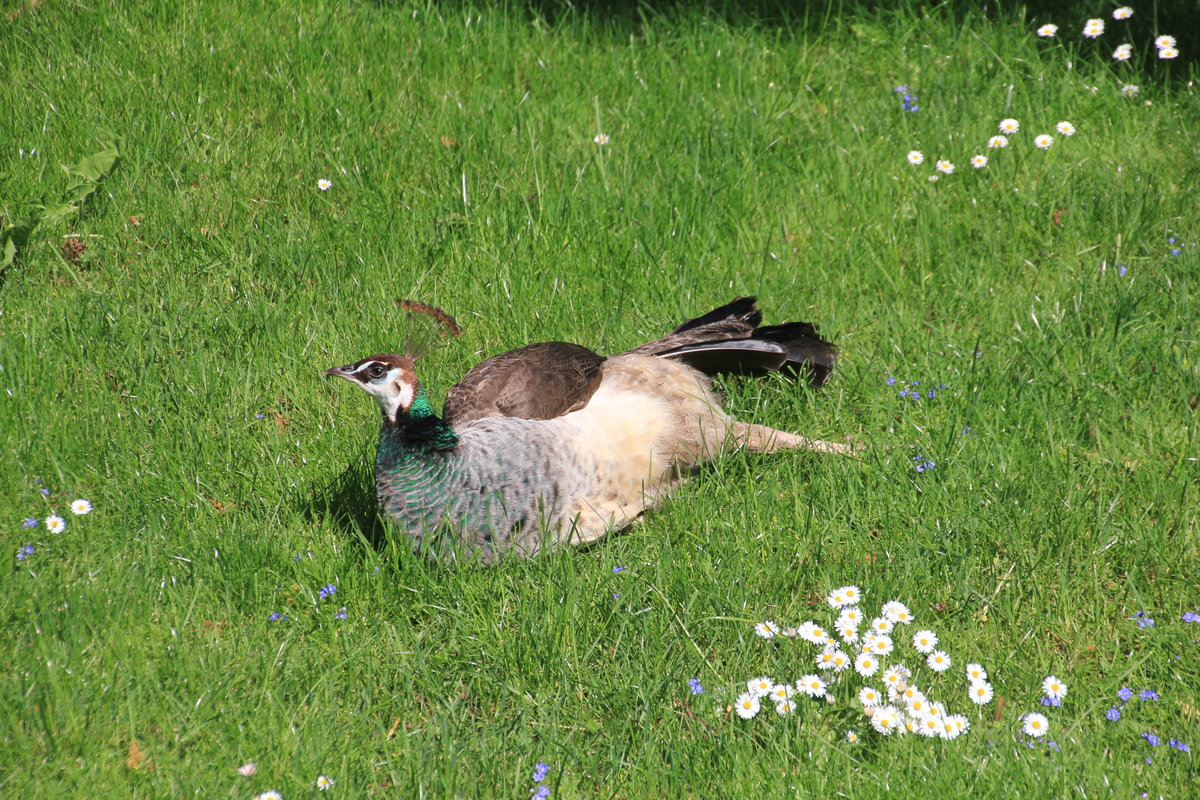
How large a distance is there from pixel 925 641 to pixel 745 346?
56.4 inches

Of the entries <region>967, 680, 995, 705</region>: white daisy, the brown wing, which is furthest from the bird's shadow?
<region>967, 680, 995, 705</region>: white daisy

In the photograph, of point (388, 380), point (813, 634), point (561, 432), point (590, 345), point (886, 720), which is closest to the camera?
point (886, 720)

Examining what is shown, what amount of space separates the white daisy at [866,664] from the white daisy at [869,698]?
55 mm

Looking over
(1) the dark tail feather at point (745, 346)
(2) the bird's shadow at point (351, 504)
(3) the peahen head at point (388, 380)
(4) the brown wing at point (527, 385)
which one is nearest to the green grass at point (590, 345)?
(2) the bird's shadow at point (351, 504)

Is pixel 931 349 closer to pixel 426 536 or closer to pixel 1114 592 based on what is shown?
pixel 1114 592

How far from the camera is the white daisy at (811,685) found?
295 cm

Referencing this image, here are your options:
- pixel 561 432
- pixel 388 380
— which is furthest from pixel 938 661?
pixel 388 380

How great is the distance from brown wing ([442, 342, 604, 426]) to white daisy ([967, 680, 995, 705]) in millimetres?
1685

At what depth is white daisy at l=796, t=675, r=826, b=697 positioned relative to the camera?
2.95m

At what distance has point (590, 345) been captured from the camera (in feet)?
15.1

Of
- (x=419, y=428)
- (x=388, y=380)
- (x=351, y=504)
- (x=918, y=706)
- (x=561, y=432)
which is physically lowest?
(x=351, y=504)

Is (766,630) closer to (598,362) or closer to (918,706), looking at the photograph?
(918,706)

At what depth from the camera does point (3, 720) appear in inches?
107

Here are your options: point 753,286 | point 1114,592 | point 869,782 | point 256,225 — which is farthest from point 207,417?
point 1114,592
